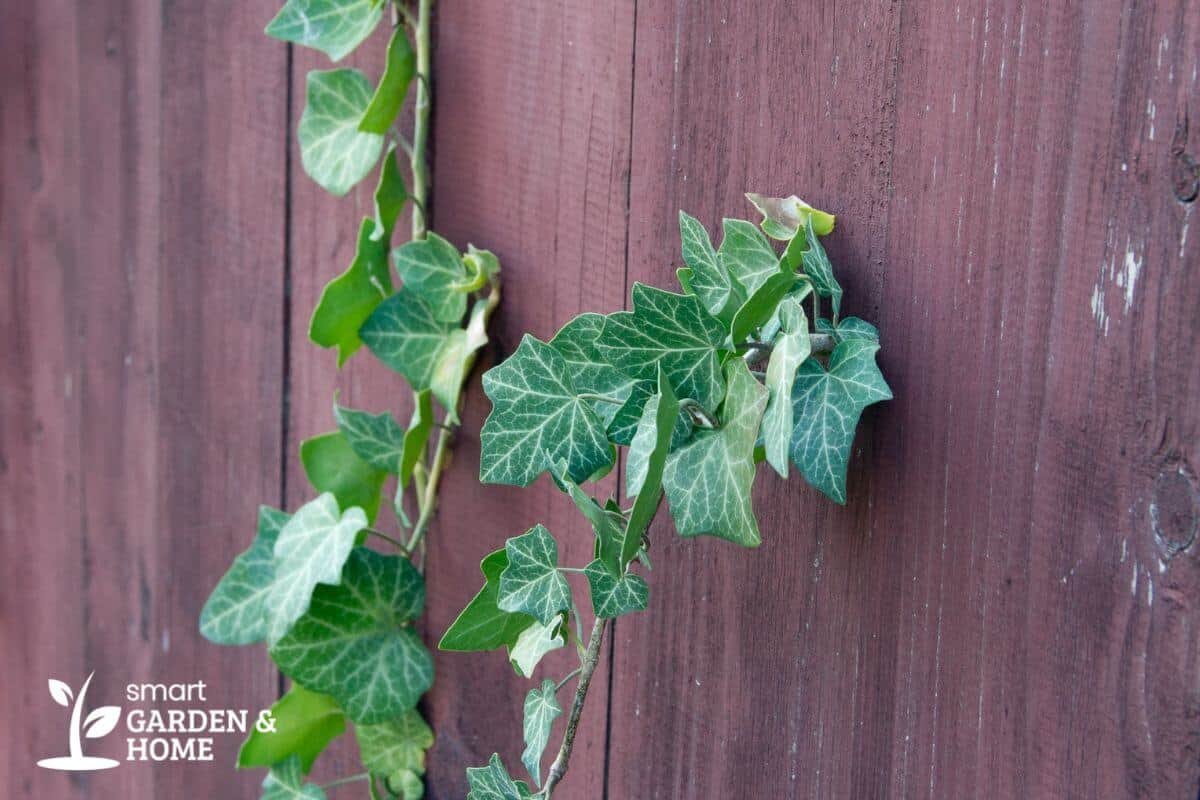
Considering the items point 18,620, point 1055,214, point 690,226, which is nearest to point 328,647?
point 690,226

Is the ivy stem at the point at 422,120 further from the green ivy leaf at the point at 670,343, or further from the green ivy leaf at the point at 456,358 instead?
the green ivy leaf at the point at 670,343

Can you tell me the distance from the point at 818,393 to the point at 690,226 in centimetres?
11

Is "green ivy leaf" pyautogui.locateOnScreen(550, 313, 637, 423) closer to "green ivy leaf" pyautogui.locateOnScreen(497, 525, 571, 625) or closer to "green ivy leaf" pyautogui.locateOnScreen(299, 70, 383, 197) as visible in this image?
"green ivy leaf" pyautogui.locateOnScreen(497, 525, 571, 625)

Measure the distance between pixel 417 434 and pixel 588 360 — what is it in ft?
0.91

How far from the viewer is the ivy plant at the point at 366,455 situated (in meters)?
0.81

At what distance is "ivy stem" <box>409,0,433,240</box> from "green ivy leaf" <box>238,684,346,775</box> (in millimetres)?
399

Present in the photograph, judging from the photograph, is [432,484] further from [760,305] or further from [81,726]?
[81,726]

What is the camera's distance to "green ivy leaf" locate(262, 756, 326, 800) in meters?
0.90

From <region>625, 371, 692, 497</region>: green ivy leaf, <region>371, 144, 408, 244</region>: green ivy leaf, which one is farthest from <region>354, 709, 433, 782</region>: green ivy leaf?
<region>625, 371, 692, 497</region>: green ivy leaf

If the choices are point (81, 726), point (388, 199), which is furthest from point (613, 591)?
point (81, 726)

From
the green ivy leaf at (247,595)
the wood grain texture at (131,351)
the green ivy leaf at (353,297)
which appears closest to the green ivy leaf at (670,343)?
the green ivy leaf at (353,297)

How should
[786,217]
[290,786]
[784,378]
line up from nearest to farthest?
1. [784,378]
2. [786,217]
3. [290,786]

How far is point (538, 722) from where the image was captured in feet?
1.95

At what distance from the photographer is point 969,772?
20.8 inches
